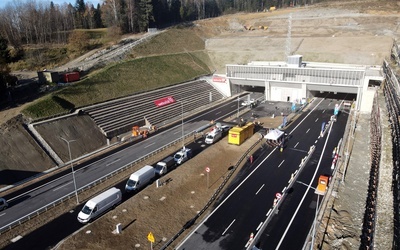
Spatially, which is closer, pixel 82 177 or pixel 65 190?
pixel 65 190

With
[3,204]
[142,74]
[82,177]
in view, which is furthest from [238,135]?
[142,74]

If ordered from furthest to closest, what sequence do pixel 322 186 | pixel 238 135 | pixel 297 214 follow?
pixel 238 135 → pixel 322 186 → pixel 297 214

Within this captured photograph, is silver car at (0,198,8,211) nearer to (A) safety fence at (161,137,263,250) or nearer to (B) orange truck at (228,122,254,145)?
(A) safety fence at (161,137,263,250)

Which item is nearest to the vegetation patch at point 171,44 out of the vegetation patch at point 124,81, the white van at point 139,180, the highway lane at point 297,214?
the vegetation patch at point 124,81

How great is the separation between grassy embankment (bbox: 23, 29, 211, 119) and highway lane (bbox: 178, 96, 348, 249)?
2858 cm

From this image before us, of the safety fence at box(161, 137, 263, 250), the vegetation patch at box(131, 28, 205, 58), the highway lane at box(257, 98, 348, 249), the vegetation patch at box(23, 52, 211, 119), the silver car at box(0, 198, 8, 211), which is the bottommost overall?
the highway lane at box(257, 98, 348, 249)

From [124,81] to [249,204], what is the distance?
39863mm

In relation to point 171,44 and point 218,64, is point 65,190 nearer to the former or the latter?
point 171,44

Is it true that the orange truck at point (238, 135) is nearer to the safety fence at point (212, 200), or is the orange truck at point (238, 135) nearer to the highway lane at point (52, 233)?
the safety fence at point (212, 200)

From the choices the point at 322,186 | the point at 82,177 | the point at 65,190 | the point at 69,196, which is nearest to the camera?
the point at 322,186

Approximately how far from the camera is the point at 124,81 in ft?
186

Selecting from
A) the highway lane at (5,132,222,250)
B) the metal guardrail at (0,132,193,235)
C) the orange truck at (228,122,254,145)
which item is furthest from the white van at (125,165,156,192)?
the orange truck at (228,122,254,145)

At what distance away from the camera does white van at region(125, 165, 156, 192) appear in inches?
1116

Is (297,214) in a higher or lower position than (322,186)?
lower
